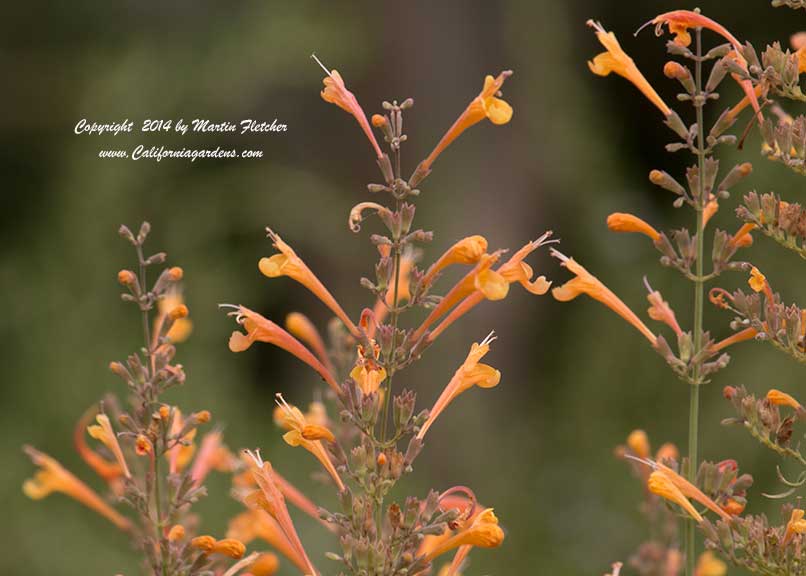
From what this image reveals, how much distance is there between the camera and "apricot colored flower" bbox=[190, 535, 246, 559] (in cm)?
209

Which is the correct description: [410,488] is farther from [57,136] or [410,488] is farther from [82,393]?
[57,136]

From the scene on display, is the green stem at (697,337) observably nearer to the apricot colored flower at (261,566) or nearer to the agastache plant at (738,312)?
the agastache plant at (738,312)

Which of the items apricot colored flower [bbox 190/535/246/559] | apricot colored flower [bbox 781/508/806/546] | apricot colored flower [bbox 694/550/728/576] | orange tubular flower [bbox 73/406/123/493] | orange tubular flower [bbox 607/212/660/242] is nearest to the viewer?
apricot colored flower [bbox 781/508/806/546]

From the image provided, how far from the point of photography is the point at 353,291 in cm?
859

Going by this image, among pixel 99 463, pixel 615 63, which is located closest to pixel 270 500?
pixel 99 463

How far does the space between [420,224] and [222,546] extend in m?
6.14

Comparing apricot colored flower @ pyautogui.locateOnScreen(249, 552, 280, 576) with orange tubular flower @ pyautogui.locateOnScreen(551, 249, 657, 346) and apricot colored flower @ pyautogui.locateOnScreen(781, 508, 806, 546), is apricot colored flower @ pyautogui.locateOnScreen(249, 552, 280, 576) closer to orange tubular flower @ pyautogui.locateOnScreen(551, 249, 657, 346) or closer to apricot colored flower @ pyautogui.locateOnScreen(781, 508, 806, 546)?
orange tubular flower @ pyautogui.locateOnScreen(551, 249, 657, 346)

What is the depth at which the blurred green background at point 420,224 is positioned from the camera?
746cm

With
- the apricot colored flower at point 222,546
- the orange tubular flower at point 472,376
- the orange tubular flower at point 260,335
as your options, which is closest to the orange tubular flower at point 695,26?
the orange tubular flower at point 472,376

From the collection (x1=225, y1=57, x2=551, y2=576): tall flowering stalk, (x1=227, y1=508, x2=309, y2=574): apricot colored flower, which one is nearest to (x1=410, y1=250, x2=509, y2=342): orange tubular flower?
(x1=225, y1=57, x2=551, y2=576): tall flowering stalk

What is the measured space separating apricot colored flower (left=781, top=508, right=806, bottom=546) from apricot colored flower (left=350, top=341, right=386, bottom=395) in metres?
0.74

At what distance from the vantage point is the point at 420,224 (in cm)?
818

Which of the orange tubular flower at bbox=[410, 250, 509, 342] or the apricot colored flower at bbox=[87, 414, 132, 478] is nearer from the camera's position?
the orange tubular flower at bbox=[410, 250, 509, 342]

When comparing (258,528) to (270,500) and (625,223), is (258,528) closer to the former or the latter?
(270,500)
